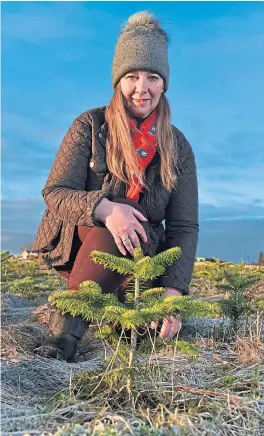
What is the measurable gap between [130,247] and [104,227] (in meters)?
0.27

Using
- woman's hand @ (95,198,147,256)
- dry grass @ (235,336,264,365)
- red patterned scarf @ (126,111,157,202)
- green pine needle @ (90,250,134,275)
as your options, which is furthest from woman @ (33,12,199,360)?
green pine needle @ (90,250,134,275)

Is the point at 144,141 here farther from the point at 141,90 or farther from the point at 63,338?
the point at 63,338

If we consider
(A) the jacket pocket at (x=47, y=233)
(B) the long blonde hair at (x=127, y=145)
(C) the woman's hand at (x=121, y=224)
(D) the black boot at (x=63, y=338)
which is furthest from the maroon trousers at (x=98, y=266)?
(A) the jacket pocket at (x=47, y=233)

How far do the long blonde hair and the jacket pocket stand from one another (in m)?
0.62

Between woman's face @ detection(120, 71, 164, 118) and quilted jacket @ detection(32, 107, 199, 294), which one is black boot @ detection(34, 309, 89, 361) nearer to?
quilted jacket @ detection(32, 107, 199, 294)

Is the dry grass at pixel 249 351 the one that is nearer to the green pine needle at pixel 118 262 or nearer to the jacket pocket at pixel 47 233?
the green pine needle at pixel 118 262

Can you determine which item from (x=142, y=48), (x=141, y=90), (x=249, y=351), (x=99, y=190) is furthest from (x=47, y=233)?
(x=249, y=351)

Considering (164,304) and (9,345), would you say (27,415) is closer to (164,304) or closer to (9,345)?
(164,304)

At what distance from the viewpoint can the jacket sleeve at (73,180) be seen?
391 cm

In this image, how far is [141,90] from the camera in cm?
433

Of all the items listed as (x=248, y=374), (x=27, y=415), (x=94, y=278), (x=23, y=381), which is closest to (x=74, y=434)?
(x=27, y=415)

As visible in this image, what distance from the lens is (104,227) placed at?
3.82 meters

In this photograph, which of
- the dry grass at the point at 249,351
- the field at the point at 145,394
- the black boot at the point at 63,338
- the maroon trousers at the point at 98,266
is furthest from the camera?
the maroon trousers at the point at 98,266

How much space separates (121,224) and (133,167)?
796mm
